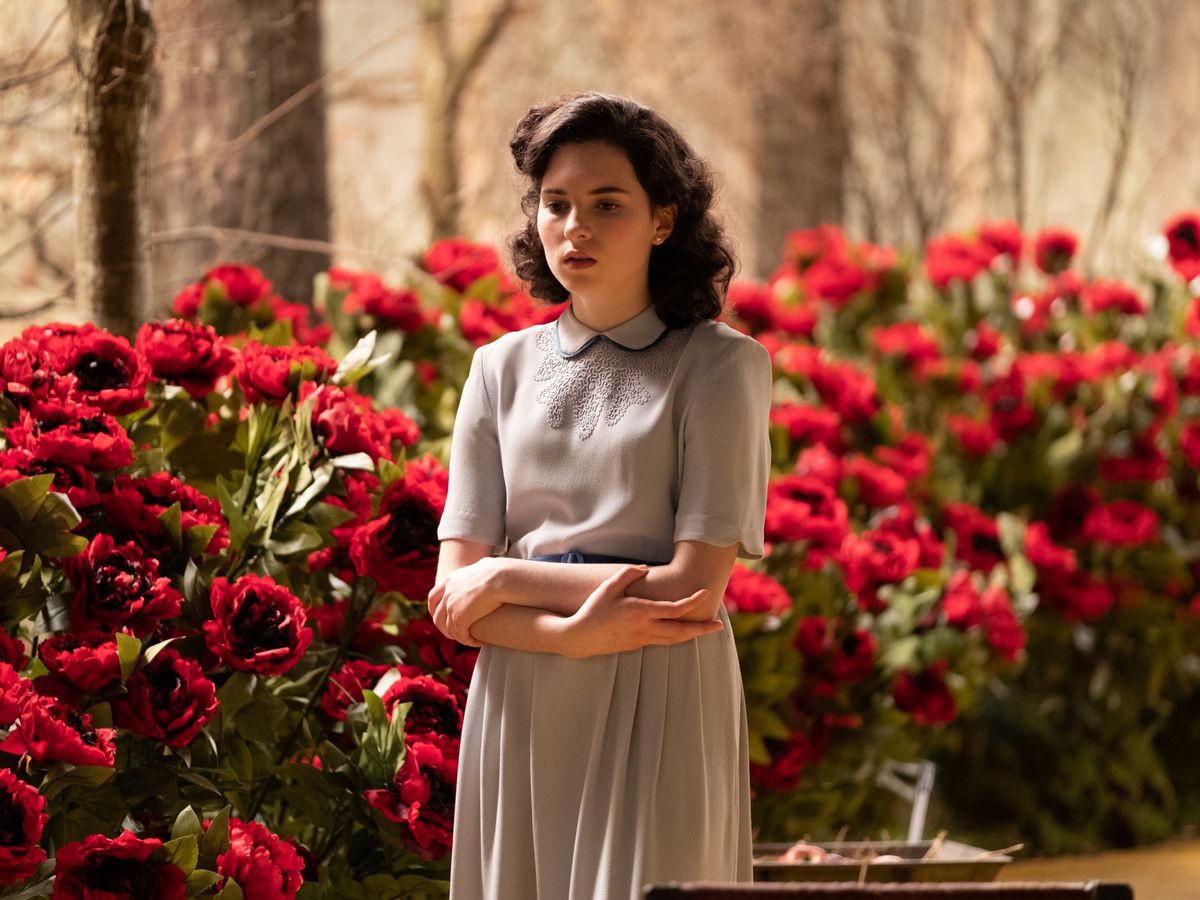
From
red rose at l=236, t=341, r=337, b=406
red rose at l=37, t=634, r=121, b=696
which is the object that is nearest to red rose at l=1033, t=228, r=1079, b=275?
red rose at l=236, t=341, r=337, b=406

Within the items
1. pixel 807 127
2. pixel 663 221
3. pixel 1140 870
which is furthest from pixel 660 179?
pixel 807 127

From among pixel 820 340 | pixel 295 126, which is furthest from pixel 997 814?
pixel 295 126

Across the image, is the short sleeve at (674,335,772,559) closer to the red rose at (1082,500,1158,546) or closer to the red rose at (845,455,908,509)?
the red rose at (845,455,908,509)

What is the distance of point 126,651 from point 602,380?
689 mm

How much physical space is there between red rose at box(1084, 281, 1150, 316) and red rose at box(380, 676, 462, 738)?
11.4ft

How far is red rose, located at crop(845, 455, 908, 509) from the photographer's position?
3.73 m

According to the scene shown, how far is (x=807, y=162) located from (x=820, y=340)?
239cm

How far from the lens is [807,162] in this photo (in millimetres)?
7379

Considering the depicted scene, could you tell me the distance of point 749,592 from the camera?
3.05m

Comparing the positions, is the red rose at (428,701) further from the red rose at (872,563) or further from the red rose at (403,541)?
the red rose at (872,563)

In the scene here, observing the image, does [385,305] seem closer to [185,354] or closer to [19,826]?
[185,354]

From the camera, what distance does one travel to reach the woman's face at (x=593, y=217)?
213 centimetres

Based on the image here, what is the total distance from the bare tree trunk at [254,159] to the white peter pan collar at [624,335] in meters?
2.45

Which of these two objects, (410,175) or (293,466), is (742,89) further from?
(293,466)
